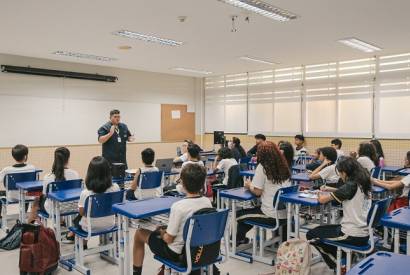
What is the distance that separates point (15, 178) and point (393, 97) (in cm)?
711

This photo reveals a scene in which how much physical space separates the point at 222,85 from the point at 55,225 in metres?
7.72

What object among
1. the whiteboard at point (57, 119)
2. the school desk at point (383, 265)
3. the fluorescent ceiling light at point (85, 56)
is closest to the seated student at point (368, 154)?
the school desk at point (383, 265)

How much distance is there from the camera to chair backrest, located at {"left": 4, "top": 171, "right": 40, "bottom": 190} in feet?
14.9

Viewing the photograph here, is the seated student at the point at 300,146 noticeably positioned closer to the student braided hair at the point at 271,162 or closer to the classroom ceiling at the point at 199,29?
the classroom ceiling at the point at 199,29

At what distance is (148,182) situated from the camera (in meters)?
4.53

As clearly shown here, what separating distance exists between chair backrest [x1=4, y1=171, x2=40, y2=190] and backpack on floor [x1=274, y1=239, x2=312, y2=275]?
132 inches

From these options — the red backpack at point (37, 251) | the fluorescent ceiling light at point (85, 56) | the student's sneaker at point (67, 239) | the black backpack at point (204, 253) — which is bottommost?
the student's sneaker at point (67, 239)

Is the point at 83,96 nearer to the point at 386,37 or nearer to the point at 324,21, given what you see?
the point at 324,21

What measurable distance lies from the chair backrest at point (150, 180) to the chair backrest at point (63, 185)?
0.76 meters

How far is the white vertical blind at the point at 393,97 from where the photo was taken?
7.31m

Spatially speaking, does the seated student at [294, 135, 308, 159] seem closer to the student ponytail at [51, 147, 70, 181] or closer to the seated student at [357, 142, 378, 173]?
the seated student at [357, 142, 378, 173]

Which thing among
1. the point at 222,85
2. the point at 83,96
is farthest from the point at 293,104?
the point at 83,96

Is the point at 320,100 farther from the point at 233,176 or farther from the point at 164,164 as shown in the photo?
the point at 164,164

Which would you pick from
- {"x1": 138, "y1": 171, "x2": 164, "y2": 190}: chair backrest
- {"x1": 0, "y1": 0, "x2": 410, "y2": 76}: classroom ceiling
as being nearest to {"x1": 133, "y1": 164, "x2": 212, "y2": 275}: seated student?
{"x1": 138, "y1": 171, "x2": 164, "y2": 190}: chair backrest
